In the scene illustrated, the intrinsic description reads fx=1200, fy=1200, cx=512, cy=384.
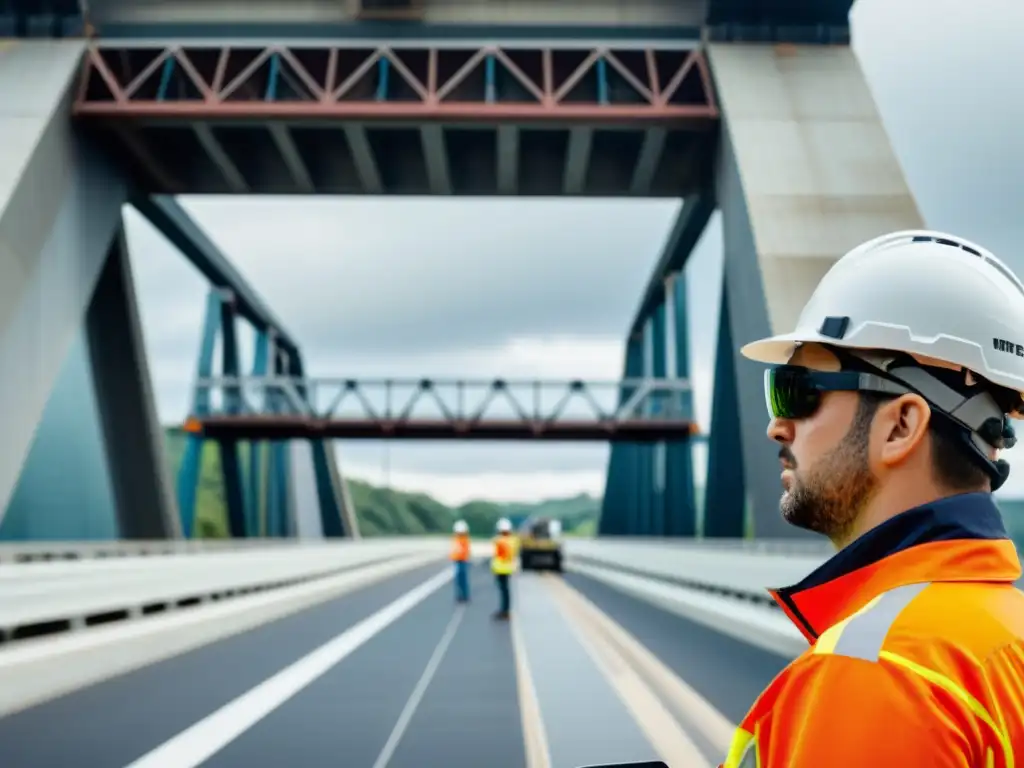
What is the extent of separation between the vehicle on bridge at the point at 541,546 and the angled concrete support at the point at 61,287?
66.6ft

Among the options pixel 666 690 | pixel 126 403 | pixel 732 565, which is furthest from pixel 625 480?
pixel 666 690

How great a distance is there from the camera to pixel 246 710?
1040 cm

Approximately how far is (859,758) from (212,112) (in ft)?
88.8

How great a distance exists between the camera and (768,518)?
23.2 metres

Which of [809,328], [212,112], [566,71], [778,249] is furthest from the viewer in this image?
[566,71]

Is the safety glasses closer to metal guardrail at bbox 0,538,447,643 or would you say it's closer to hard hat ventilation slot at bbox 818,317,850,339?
hard hat ventilation slot at bbox 818,317,850,339

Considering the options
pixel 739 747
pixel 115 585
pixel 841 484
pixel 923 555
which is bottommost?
pixel 739 747

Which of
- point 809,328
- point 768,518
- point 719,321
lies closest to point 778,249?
point 768,518

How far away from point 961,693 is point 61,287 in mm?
26164

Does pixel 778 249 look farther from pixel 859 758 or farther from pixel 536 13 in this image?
pixel 859 758

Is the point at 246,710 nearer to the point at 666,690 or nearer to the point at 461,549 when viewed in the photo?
the point at 666,690

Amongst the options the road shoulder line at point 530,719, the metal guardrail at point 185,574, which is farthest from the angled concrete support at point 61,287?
the road shoulder line at point 530,719

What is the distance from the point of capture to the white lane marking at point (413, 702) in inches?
335

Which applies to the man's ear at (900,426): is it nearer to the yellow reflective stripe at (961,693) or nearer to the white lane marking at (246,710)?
the yellow reflective stripe at (961,693)
